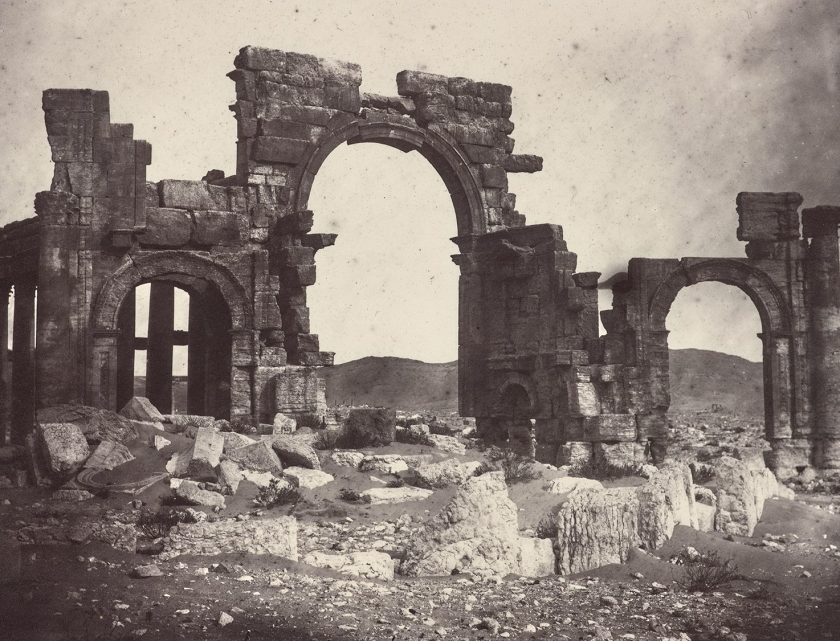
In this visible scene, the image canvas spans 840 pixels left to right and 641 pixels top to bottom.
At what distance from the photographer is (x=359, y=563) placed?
10.6 meters

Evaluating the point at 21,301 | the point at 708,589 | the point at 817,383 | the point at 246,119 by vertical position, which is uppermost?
the point at 246,119

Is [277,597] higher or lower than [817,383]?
lower

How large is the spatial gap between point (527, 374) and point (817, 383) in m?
5.65

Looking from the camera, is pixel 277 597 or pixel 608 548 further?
pixel 608 548

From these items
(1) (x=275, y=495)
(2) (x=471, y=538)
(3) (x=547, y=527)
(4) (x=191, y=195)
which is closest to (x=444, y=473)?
(1) (x=275, y=495)

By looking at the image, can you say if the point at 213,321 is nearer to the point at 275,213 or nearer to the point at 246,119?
the point at 275,213

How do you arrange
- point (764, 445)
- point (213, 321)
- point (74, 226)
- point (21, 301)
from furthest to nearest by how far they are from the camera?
point (764, 445) < point (21, 301) < point (213, 321) < point (74, 226)

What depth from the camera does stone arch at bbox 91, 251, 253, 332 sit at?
64.0 ft

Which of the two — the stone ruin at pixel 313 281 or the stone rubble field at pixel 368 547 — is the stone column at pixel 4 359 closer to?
the stone ruin at pixel 313 281

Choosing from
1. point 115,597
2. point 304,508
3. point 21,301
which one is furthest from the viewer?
point 21,301

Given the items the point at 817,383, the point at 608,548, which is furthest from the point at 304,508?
the point at 817,383

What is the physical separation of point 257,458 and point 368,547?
326 cm

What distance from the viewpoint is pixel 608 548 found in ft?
37.8

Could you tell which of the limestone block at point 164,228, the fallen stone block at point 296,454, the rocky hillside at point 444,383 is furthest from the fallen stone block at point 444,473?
the rocky hillside at point 444,383
